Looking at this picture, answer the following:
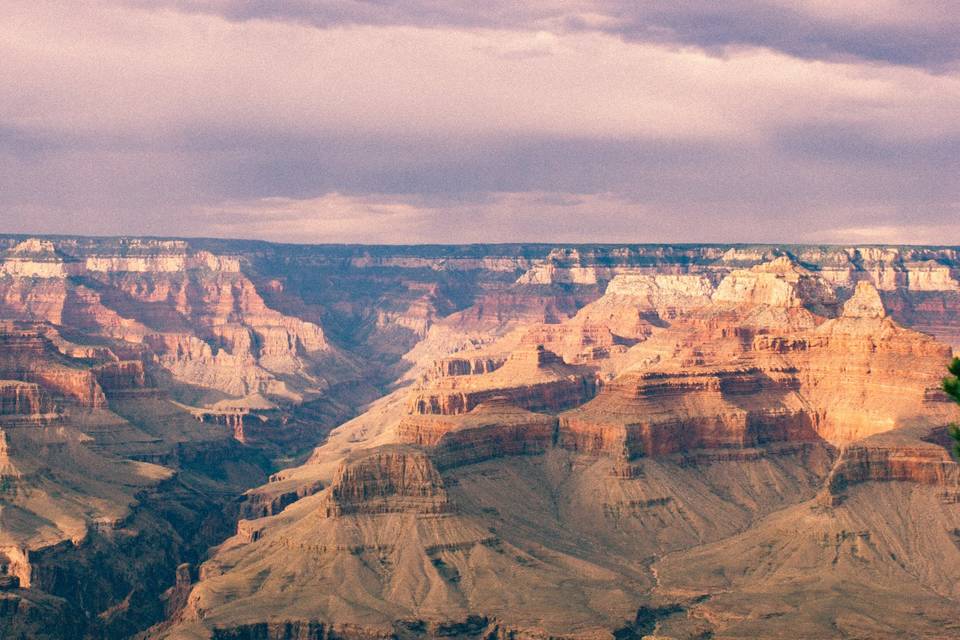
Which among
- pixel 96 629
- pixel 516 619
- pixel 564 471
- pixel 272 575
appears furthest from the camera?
pixel 564 471

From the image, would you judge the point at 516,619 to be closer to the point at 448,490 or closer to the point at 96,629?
the point at 448,490

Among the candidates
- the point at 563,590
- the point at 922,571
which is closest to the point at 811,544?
the point at 922,571

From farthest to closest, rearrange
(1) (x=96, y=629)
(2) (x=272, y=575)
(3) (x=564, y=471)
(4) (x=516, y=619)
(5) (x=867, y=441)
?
(3) (x=564, y=471)
(5) (x=867, y=441)
(1) (x=96, y=629)
(2) (x=272, y=575)
(4) (x=516, y=619)

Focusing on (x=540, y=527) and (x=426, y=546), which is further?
(x=540, y=527)

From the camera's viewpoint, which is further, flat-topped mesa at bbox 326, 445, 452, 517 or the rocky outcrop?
the rocky outcrop

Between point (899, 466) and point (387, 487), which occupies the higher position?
point (387, 487)

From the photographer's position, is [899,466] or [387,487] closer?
[387,487]

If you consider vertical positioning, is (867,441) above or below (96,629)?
above

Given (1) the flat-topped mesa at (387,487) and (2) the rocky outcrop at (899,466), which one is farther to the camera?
(2) the rocky outcrop at (899,466)
